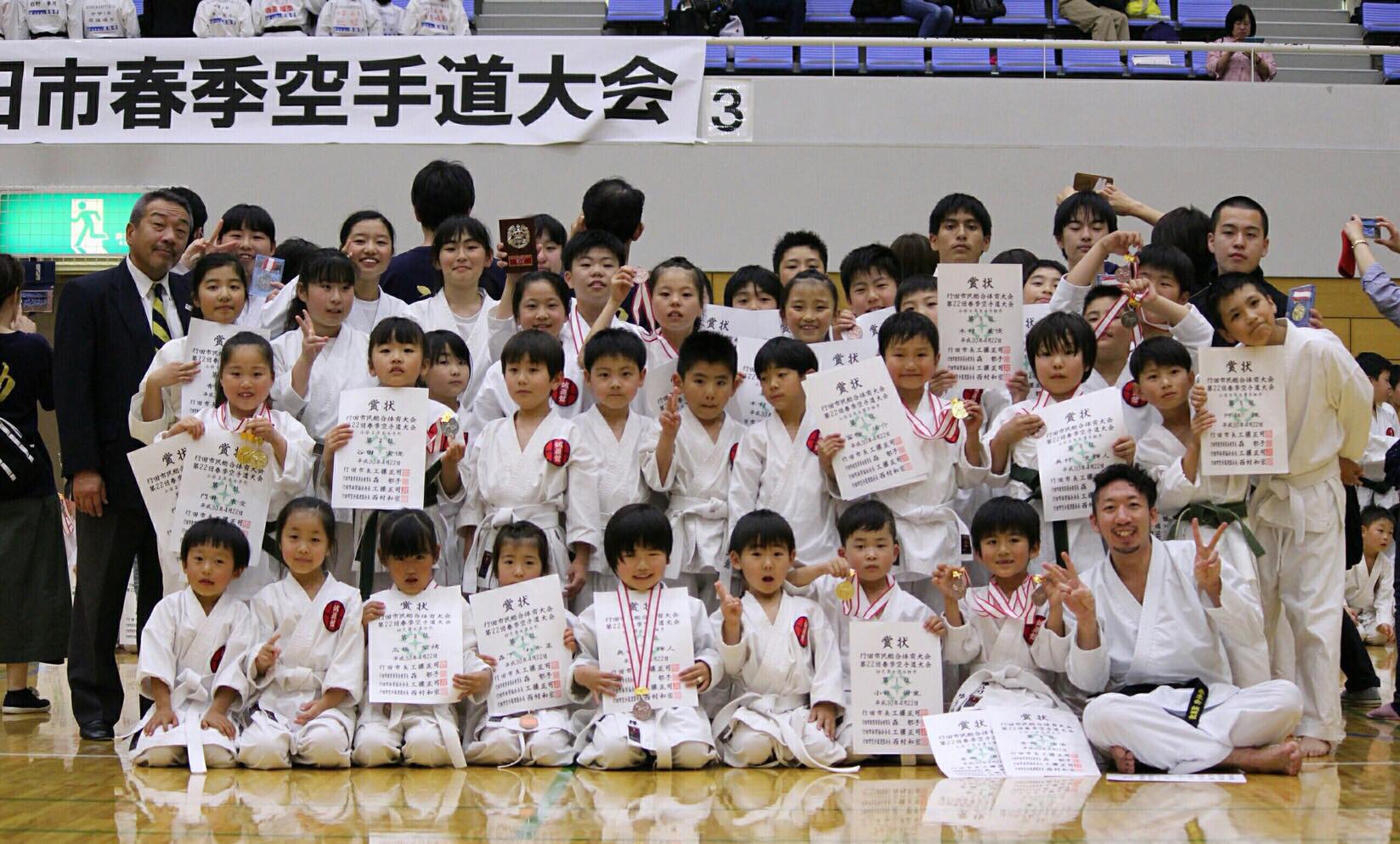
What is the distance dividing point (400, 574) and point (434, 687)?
1.36 feet

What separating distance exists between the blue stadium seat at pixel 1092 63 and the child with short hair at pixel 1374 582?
3843mm

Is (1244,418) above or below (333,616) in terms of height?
above

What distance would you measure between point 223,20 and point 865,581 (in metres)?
7.68

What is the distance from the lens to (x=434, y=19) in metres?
10.3

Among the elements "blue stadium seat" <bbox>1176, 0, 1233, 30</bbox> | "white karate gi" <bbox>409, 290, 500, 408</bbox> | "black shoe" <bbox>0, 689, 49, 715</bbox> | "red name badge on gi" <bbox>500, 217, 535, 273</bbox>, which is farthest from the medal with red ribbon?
"blue stadium seat" <bbox>1176, 0, 1233, 30</bbox>

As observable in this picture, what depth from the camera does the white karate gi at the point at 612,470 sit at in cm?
468

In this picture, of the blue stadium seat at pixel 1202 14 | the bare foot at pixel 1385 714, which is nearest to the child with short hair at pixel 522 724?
the bare foot at pixel 1385 714

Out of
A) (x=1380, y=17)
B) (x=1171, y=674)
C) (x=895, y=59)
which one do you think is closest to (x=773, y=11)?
(x=895, y=59)

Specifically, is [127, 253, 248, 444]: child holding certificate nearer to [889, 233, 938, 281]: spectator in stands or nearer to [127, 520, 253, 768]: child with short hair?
[127, 520, 253, 768]: child with short hair

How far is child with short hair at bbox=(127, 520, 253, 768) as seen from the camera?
13.9ft

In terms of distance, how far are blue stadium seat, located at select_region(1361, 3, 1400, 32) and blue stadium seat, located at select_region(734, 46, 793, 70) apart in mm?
5090

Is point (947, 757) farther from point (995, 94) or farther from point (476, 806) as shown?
point (995, 94)

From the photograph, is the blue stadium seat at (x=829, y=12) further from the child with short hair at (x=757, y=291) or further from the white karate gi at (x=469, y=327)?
the white karate gi at (x=469, y=327)

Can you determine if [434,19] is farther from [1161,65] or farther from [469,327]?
[469,327]
